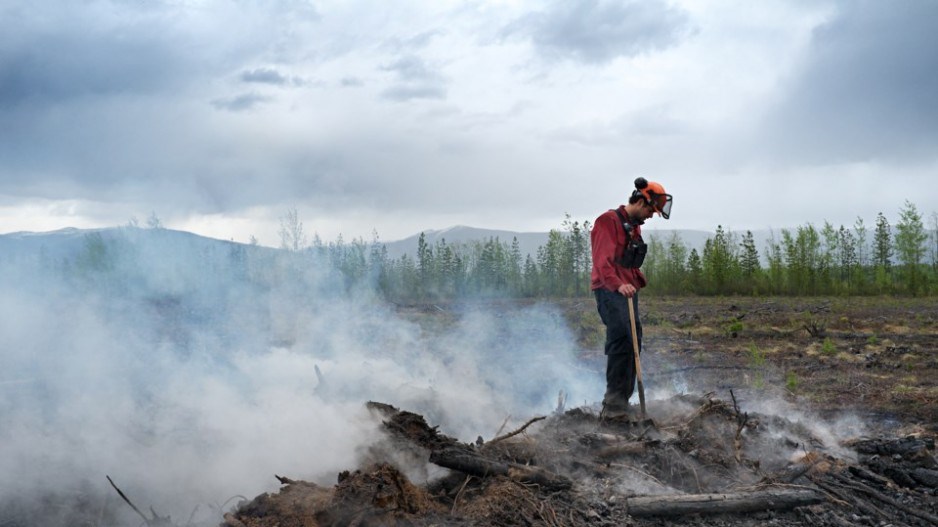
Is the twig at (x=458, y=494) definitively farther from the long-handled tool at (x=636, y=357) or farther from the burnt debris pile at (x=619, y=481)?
the long-handled tool at (x=636, y=357)

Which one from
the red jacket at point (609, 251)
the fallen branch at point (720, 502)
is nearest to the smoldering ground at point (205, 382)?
the fallen branch at point (720, 502)

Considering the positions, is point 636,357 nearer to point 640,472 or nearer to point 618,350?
point 618,350

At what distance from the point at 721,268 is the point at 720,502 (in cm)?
3397

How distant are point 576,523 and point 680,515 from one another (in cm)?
66

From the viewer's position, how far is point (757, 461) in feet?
15.7

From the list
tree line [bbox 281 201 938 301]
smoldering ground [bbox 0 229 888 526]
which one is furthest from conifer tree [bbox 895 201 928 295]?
smoldering ground [bbox 0 229 888 526]

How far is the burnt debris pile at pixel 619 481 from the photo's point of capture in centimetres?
372

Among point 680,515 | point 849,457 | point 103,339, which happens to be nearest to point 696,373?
point 849,457

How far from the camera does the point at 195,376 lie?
5855 mm

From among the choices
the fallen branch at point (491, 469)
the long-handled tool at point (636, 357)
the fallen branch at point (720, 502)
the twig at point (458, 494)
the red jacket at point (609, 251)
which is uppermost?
the red jacket at point (609, 251)

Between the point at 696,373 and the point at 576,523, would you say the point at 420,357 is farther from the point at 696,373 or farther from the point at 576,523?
the point at 576,523

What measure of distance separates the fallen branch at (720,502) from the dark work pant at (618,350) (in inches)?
69.9

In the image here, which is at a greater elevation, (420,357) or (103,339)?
(103,339)

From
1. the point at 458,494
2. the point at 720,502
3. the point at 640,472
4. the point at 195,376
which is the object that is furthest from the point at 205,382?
the point at 720,502
